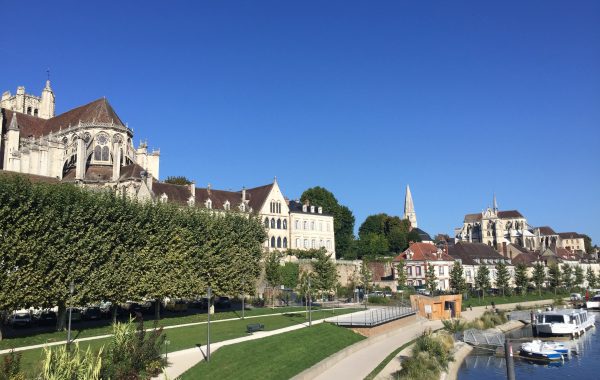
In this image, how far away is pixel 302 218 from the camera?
77375 millimetres

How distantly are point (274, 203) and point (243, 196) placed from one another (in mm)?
4664

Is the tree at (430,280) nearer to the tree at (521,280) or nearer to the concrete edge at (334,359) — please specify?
the tree at (521,280)

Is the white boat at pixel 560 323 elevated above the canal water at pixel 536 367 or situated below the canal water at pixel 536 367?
above

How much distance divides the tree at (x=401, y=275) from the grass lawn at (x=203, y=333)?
1259 inches

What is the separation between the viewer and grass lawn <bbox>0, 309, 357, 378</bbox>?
78.2 ft

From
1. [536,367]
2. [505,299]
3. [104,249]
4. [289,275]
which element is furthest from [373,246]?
[104,249]

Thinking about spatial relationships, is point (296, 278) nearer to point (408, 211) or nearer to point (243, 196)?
point (243, 196)

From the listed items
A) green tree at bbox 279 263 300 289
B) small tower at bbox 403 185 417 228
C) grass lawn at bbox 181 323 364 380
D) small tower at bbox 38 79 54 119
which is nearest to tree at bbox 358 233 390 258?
green tree at bbox 279 263 300 289

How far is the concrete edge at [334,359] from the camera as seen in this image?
24016 millimetres

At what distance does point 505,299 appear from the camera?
7662 cm

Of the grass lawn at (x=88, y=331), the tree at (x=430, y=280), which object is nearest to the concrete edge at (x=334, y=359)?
the grass lawn at (x=88, y=331)

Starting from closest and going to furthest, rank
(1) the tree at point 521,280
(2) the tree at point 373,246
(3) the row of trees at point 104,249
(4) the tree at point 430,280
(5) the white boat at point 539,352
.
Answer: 1. (3) the row of trees at point 104,249
2. (5) the white boat at point 539,352
3. (4) the tree at point 430,280
4. (1) the tree at point 521,280
5. (2) the tree at point 373,246

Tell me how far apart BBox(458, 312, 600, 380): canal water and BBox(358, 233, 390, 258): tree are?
4941 centimetres

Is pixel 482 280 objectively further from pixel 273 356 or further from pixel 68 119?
pixel 68 119
